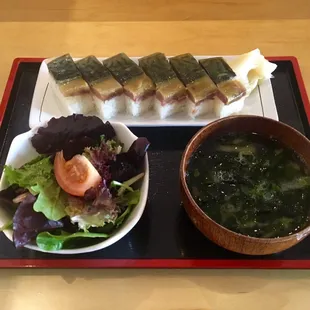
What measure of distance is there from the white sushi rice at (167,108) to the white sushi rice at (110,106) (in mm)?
114

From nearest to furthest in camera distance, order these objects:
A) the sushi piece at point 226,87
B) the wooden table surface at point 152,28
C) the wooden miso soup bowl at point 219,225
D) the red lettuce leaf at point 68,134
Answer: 1. the wooden miso soup bowl at point 219,225
2. the red lettuce leaf at point 68,134
3. the sushi piece at point 226,87
4. the wooden table surface at point 152,28

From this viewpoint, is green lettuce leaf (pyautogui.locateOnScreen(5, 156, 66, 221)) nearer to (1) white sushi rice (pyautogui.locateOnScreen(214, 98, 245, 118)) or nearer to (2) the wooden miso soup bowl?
(2) the wooden miso soup bowl

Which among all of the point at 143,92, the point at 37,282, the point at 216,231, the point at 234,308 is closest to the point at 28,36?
the point at 143,92

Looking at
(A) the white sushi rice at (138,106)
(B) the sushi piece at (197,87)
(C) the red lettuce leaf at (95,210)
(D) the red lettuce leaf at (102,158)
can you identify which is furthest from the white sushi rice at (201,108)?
(C) the red lettuce leaf at (95,210)

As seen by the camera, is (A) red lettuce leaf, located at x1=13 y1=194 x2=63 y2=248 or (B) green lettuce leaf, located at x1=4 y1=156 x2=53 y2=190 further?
(B) green lettuce leaf, located at x1=4 y1=156 x2=53 y2=190

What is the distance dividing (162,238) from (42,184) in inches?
13.8

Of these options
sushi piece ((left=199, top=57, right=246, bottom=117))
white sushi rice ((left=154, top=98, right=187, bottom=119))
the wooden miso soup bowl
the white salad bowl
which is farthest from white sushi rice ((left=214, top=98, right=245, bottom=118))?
the white salad bowl

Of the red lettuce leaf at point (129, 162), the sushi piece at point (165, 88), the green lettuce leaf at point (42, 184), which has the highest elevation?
the sushi piece at point (165, 88)

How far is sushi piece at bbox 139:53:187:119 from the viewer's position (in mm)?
1437

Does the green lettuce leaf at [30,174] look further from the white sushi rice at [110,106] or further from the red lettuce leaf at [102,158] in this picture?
the white sushi rice at [110,106]

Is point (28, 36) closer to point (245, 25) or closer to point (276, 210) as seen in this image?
point (245, 25)

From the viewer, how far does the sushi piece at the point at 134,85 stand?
144cm

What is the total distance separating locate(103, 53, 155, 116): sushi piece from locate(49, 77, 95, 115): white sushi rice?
12 cm

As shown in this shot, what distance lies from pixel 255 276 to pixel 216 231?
0.20 meters
